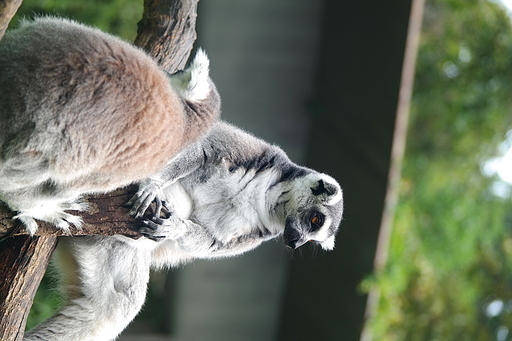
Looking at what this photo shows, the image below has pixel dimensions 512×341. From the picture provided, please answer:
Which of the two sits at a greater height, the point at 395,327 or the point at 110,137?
the point at 110,137

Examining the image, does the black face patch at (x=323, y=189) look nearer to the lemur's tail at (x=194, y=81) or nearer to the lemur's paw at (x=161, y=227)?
the lemur's paw at (x=161, y=227)

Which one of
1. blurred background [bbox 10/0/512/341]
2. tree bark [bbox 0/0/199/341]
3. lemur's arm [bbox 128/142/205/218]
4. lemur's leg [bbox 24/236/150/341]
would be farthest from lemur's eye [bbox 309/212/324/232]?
blurred background [bbox 10/0/512/341]

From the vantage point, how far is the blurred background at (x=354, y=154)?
22.0ft

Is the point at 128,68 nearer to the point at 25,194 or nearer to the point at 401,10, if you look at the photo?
the point at 25,194

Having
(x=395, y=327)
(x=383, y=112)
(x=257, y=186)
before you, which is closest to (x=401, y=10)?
(x=383, y=112)

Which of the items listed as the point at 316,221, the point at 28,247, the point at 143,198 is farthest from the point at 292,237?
the point at 28,247

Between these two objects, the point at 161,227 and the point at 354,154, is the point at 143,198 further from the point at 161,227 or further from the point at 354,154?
the point at 354,154

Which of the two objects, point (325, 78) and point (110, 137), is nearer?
point (110, 137)

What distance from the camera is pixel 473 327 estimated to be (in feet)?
27.3

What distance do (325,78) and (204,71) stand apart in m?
4.94

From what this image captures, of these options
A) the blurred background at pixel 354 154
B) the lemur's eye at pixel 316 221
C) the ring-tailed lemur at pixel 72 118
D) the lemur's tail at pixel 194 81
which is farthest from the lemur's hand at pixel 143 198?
the blurred background at pixel 354 154

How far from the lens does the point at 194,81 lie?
3.02 meters

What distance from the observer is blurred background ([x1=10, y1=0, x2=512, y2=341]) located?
22.0 ft

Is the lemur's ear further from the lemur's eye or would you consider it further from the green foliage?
the green foliage
